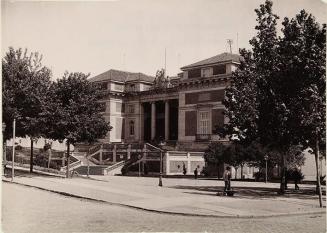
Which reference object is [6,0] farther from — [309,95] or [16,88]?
[16,88]

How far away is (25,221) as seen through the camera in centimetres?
1492

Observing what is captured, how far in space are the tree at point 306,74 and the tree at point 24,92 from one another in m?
16.6

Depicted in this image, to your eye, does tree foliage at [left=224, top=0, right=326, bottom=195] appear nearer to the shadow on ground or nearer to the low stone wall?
the shadow on ground

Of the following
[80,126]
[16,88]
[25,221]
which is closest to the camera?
[25,221]

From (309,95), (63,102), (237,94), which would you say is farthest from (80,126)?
(309,95)

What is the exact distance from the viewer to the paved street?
13945 millimetres

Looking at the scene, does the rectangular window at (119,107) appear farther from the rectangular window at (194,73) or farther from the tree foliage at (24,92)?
the tree foliage at (24,92)

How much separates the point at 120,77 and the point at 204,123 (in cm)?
1711

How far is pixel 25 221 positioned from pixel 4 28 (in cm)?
615

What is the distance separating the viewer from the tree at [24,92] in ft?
106

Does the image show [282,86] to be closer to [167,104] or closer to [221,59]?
[221,59]

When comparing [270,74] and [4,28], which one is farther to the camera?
[270,74]

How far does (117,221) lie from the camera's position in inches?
597

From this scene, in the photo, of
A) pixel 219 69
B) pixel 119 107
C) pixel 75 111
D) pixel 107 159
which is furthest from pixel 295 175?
pixel 119 107
